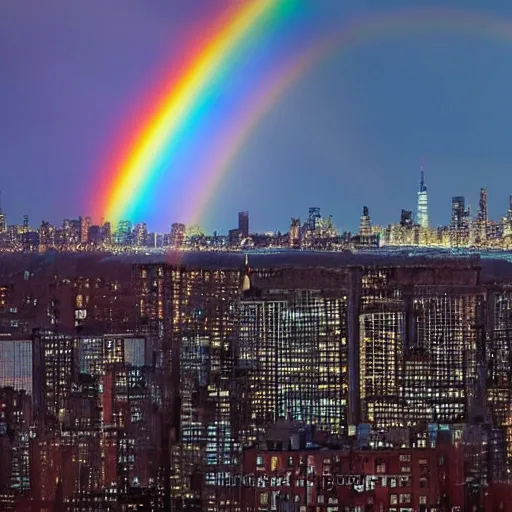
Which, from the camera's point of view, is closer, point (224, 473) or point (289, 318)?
point (224, 473)

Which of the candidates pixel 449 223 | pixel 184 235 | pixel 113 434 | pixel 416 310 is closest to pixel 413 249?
pixel 449 223

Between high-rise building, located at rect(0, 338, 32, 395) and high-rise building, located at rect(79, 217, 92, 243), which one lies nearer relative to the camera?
high-rise building, located at rect(79, 217, 92, 243)

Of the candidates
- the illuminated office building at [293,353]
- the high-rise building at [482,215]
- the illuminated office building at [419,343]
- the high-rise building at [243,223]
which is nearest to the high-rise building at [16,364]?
the illuminated office building at [293,353]

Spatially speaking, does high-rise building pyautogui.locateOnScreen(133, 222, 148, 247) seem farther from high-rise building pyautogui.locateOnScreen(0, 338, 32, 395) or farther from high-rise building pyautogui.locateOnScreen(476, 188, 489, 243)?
high-rise building pyautogui.locateOnScreen(476, 188, 489, 243)

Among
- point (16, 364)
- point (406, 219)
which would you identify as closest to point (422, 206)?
point (406, 219)

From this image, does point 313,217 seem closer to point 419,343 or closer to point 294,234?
point 294,234

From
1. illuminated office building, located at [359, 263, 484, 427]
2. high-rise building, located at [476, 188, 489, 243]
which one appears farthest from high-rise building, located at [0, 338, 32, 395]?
high-rise building, located at [476, 188, 489, 243]

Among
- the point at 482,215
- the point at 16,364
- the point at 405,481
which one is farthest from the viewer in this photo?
the point at 16,364

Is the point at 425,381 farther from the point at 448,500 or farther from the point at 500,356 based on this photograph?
the point at 448,500
